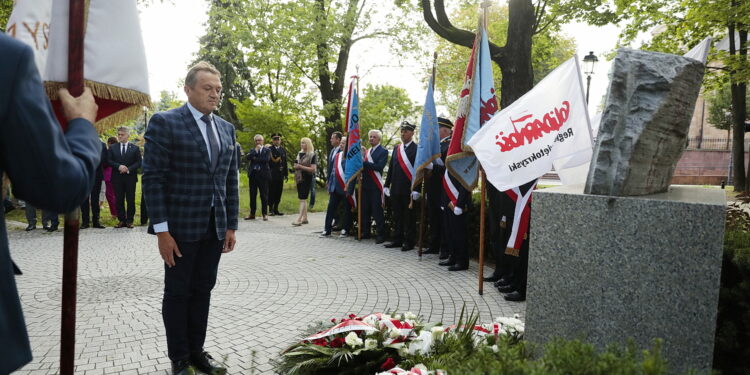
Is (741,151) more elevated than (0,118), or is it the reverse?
(741,151)

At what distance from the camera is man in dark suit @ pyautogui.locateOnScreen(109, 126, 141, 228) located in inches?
425

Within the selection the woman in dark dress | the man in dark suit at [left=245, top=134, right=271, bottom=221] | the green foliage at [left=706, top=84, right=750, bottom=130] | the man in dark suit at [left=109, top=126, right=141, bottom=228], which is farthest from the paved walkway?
the green foliage at [left=706, top=84, right=750, bottom=130]

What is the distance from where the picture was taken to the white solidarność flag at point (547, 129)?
4254 millimetres

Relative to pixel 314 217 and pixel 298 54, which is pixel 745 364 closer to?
pixel 314 217

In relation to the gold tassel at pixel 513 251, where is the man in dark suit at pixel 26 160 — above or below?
above

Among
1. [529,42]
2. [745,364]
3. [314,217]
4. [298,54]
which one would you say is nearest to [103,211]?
[314,217]

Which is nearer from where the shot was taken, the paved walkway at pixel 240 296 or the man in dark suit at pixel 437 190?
the paved walkway at pixel 240 296

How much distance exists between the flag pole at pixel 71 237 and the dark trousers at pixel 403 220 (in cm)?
686

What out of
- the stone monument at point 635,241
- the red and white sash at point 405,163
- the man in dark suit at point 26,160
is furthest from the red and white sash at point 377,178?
the man in dark suit at point 26,160

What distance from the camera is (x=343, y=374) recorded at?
3.08 m

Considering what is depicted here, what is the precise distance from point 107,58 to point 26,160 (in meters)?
1.14

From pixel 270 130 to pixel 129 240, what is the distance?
1160 cm

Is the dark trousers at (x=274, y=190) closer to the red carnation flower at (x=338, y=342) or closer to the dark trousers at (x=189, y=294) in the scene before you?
the dark trousers at (x=189, y=294)

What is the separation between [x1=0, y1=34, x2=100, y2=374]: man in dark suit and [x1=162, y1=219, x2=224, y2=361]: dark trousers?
188 centimetres
